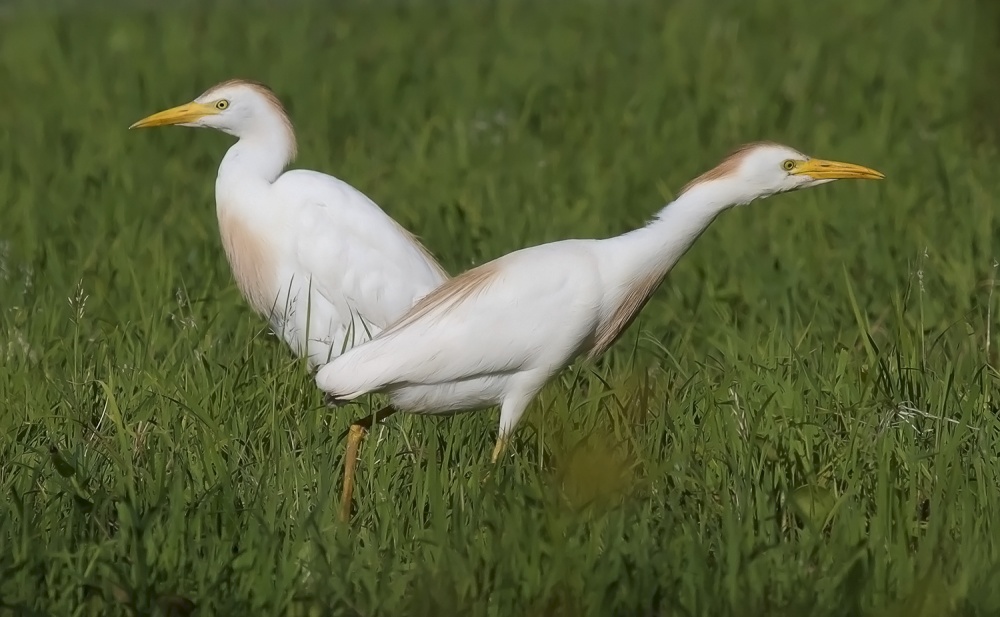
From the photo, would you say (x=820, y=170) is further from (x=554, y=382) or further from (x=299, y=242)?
(x=299, y=242)

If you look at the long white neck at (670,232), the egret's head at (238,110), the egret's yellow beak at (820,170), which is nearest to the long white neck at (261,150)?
the egret's head at (238,110)

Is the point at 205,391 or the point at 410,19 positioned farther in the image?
the point at 410,19

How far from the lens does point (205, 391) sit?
4.52 metres

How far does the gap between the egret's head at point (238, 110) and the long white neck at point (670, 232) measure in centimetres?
160

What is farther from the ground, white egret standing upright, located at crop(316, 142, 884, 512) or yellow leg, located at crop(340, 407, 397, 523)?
white egret standing upright, located at crop(316, 142, 884, 512)

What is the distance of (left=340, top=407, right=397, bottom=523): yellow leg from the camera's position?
4.01 m

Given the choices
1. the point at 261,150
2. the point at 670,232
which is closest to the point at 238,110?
the point at 261,150

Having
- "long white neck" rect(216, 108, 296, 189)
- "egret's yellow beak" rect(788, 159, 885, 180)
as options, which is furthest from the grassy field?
"egret's yellow beak" rect(788, 159, 885, 180)

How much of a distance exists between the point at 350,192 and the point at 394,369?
51.7 inches

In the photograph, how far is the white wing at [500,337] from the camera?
13.7ft

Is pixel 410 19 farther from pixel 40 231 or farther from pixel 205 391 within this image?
pixel 205 391

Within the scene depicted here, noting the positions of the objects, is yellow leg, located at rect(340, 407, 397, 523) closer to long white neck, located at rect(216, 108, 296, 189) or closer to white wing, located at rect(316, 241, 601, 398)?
white wing, located at rect(316, 241, 601, 398)

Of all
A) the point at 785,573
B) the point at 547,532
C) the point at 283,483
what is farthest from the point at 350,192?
the point at 785,573

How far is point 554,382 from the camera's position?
16.3 feet
